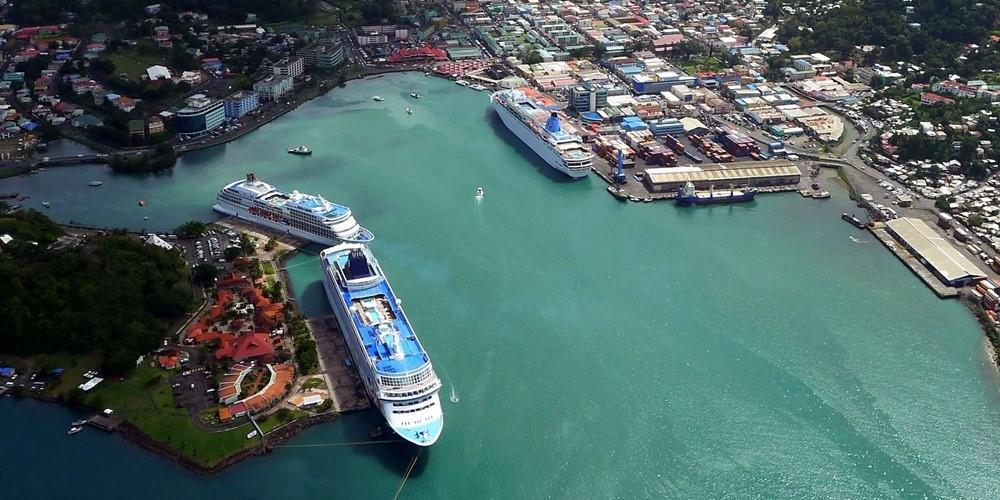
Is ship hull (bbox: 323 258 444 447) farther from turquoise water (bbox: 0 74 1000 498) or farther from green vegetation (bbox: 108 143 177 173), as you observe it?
green vegetation (bbox: 108 143 177 173)

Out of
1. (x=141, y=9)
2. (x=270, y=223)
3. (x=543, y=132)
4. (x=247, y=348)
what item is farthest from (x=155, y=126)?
(x=141, y=9)

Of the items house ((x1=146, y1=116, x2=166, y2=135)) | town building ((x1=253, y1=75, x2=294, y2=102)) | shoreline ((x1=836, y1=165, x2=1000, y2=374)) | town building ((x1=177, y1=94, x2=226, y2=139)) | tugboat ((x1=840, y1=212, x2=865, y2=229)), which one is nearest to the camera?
shoreline ((x1=836, y1=165, x2=1000, y2=374))

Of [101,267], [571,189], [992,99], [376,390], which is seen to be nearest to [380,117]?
[571,189]

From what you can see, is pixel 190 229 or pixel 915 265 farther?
pixel 190 229

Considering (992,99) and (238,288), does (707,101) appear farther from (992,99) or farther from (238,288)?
(238,288)

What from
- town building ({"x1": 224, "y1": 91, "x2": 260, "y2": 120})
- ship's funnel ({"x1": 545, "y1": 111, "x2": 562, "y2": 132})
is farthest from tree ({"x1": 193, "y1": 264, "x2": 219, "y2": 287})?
town building ({"x1": 224, "y1": 91, "x2": 260, "y2": 120})

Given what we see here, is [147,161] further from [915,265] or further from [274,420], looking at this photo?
[915,265]

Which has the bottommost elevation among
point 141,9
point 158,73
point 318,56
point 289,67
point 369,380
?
point 318,56
